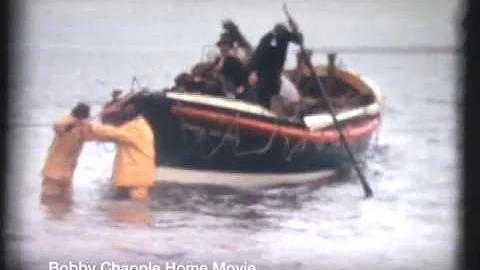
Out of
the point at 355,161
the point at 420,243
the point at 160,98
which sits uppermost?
the point at 160,98

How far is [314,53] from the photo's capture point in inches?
82.0

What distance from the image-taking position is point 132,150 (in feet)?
6.84

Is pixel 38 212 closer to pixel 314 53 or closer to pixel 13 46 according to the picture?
pixel 13 46

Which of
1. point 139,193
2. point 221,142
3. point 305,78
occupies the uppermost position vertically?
point 305,78

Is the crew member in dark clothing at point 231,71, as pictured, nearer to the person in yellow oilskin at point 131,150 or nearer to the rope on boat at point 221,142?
the rope on boat at point 221,142

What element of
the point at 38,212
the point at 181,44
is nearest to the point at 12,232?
the point at 38,212

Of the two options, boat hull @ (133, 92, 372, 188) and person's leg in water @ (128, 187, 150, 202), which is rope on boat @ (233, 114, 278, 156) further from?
person's leg in water @ (128, 187, 150, 202)

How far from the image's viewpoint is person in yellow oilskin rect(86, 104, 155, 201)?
2080 millimetres

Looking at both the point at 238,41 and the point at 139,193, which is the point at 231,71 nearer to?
the point at 238,41

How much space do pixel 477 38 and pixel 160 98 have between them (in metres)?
0.75

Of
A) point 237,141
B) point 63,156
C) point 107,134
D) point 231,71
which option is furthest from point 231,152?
point 63,156

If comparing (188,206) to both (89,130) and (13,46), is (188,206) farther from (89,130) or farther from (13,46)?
(13,46)

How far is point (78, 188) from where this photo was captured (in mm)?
2096

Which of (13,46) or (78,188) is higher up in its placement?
(13,46)
